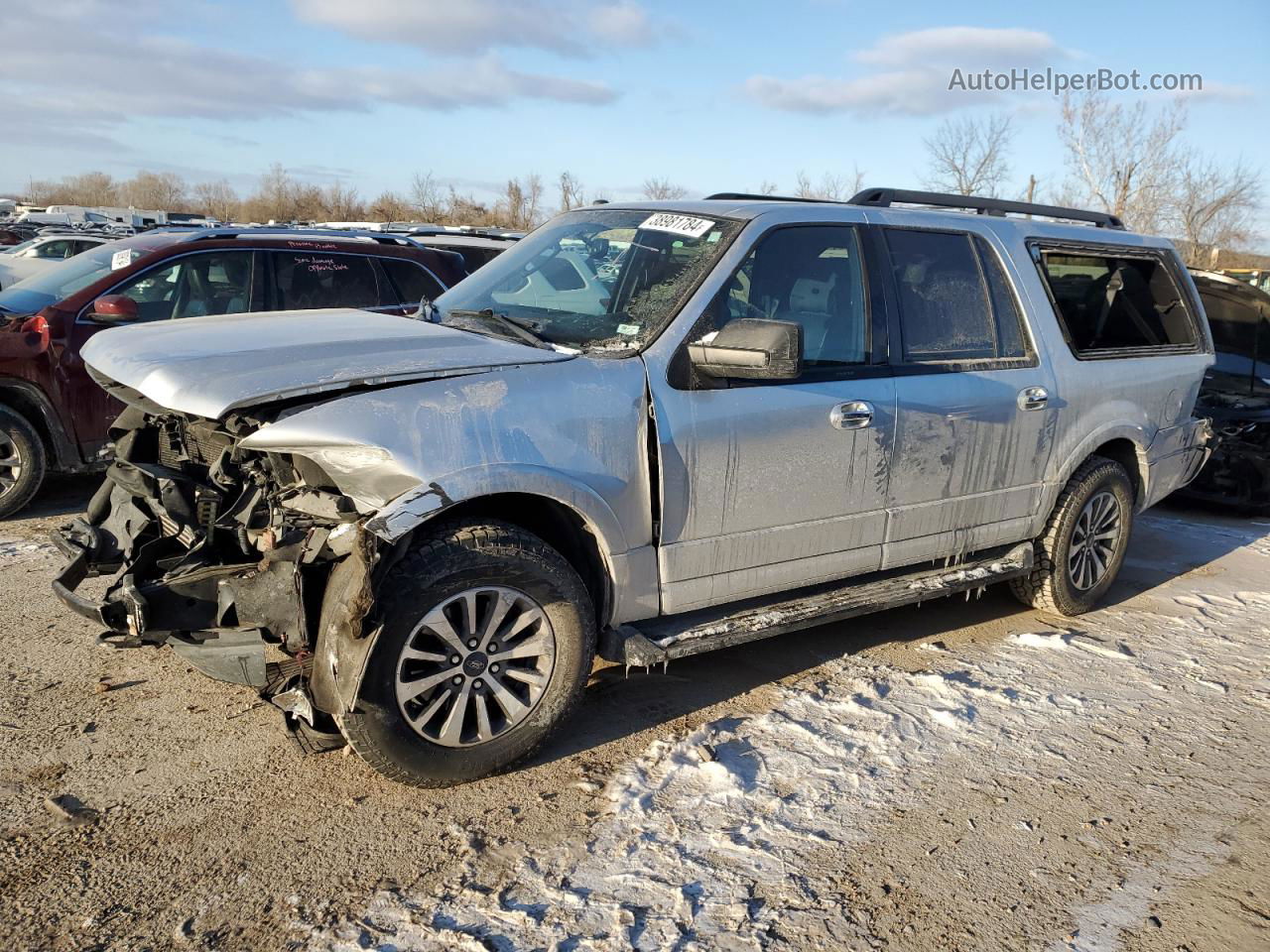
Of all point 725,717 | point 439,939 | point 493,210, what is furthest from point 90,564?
point 493,210

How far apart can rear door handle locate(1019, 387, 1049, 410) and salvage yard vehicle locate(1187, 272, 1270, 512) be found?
3.92 meters

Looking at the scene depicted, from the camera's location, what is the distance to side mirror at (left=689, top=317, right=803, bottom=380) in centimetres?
364

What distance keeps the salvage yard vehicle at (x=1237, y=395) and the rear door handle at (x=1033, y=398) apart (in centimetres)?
392

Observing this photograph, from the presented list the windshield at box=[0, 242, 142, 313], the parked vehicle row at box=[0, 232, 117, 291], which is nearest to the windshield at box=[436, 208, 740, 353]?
the windshield at box=[0, 242, 142, 313]

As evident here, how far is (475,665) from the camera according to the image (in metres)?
3.47

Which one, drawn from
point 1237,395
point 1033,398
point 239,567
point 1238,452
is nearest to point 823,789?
point 239,567

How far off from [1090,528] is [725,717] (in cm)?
265

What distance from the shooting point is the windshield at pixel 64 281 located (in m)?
6.98

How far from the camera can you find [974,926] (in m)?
2.96

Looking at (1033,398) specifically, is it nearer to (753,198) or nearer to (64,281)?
(753,198)

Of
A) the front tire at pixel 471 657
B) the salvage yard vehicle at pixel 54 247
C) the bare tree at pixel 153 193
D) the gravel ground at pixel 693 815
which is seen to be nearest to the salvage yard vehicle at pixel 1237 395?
the gravel ground at pixel 693 815

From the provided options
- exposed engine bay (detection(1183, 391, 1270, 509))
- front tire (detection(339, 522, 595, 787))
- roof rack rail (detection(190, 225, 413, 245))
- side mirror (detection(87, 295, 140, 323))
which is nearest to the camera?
front tire (detection(339, 522, 595, 787))

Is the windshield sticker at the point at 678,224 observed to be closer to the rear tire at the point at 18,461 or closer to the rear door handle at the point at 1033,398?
the rear door handle at the point at 1033,398

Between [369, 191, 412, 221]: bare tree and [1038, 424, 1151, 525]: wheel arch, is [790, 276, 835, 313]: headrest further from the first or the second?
[369, 191, 412, 221]: bare tree
